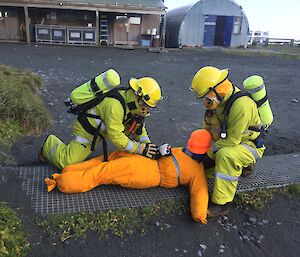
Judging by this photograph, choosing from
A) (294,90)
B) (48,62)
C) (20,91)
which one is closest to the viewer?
(20,91)

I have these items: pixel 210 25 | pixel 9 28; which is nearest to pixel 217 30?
pixel 210 25

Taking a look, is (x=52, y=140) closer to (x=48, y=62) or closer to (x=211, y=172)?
(x=211, y=172)

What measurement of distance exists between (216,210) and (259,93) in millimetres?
1562

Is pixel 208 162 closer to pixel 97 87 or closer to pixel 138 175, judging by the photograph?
pixel 138 175

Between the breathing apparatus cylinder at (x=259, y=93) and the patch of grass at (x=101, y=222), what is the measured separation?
1.81m

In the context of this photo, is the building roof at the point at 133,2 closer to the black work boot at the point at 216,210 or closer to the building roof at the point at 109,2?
the building roof at the point at 109,2

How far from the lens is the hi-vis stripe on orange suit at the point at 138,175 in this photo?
3.51 m

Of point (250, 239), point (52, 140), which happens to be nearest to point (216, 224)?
point (250, 239)

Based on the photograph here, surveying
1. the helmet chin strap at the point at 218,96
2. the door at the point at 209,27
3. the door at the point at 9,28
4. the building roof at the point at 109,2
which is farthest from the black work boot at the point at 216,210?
the door at the point at 209,27

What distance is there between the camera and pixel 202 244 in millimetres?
3125

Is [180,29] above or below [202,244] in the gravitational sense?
above

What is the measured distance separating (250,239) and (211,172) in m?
1.04

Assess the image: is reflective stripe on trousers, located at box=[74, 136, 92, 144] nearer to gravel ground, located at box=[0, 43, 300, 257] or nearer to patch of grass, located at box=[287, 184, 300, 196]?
gravel ground, located at box=[0, 43, 300, 257]

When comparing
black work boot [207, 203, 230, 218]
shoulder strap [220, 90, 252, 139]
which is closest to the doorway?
shoulder strap [220, 90, 252, 139]
